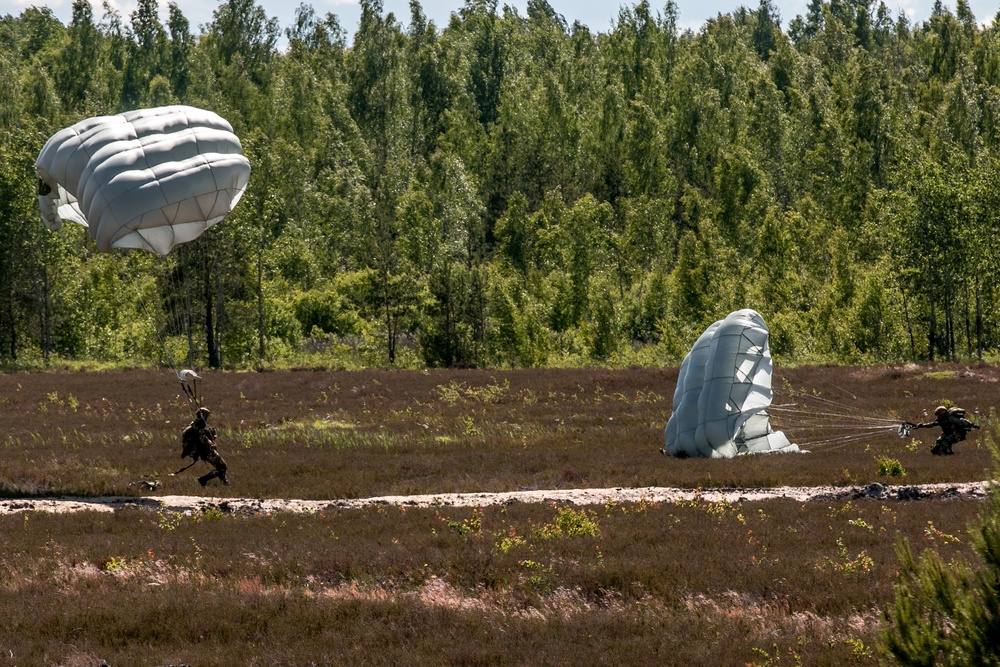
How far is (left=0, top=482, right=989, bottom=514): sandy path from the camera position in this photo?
79.9 ft

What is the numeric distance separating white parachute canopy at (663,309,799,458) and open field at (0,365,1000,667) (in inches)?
48.6

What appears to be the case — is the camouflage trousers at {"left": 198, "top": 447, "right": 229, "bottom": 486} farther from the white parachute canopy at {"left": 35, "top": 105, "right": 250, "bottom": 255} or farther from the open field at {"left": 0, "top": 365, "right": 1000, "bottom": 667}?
the white parachute canopy at {"left": 35, "top": 105, "right": 250, "bottom": 255}

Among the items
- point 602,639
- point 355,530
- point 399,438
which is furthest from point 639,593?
point 399,438

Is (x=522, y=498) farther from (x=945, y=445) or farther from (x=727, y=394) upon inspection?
(x=945, y=445)

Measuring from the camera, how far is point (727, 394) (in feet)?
95.3

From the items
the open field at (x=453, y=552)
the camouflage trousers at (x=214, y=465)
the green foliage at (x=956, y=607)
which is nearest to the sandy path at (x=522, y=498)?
the open field at (x=453, y=552)

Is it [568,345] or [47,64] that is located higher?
[47,64]

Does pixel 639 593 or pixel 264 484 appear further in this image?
pixel 264 484

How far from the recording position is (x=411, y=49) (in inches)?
5536

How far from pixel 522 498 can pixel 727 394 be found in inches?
267

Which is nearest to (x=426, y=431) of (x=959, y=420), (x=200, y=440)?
(x=200, y=440)

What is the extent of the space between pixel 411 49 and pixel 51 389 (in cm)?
9766

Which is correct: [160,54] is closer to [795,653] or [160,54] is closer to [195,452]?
[195,452]

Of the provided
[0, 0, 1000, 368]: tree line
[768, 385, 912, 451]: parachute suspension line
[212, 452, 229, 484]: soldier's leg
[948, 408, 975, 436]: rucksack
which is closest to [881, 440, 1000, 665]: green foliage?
[212, 452, 229, 484]: soldier's leg
